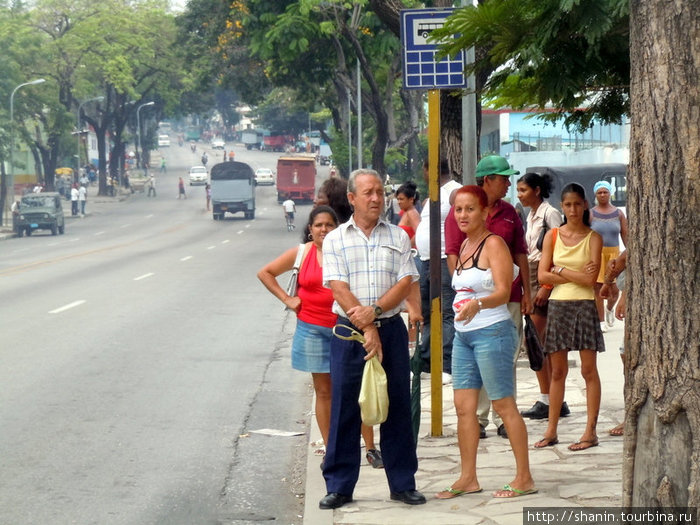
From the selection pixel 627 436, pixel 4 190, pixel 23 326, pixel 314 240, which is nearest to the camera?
pixel 627 436

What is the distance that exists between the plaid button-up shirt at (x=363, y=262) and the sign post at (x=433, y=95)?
3.85 feet

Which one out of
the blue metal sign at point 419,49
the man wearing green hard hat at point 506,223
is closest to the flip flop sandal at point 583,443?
the man wearing green hard hat at point 506,223

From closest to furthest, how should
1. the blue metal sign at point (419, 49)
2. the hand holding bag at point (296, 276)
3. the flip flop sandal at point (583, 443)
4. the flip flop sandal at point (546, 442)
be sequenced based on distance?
the hand holding bag at point (296, 276)
the flip flop sandal at point (583, 443)
the flip flop sandal at point (546, 442)
the blue metal sign at point (419, 49)

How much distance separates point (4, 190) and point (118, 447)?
50794mm

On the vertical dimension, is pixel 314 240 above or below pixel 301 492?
above

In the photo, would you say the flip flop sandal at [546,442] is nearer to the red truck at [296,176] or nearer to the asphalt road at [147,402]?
the asphalt road at [147,402]

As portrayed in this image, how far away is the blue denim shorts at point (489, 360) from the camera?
621 cm

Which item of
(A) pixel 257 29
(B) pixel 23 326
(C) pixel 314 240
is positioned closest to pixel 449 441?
(C) pixel 314 240

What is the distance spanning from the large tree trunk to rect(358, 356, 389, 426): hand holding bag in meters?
1.80

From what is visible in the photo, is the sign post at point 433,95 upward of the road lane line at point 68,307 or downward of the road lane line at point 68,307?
upward

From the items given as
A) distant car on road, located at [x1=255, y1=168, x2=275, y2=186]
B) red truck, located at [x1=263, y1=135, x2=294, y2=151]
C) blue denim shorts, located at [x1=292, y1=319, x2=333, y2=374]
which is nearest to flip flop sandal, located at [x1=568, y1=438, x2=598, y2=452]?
blue denim shorts, located at [x1=292, y1=319, x2=333, y2=374]

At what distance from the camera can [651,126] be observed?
4.30 m

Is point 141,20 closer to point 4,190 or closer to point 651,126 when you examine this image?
point 4,190

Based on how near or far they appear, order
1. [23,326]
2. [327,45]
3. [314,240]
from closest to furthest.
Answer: [314,240]
[23,326]
[327,45]
